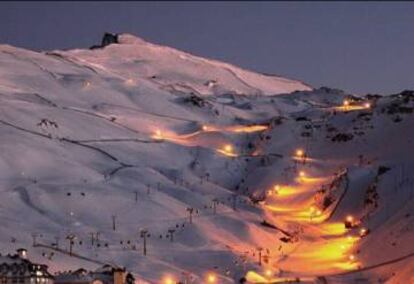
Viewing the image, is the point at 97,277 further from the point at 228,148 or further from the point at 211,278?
the point at 228,148

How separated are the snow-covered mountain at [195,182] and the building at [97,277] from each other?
3.70m

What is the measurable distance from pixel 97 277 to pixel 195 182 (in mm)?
33893

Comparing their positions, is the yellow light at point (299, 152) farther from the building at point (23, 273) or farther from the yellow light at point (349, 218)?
the building at point (23, 273)

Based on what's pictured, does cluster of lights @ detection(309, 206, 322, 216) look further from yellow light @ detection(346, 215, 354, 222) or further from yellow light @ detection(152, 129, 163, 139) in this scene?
yellow light @ detection(152, 129, 163, 139)

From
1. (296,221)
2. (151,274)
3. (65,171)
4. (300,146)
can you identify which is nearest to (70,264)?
(151,274)

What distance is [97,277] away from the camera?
4306 cm

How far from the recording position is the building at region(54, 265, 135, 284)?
4234cm

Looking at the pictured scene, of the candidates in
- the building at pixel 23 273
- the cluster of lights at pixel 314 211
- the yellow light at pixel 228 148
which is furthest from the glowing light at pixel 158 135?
the building at pixel 23 273

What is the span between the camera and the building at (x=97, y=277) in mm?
42344

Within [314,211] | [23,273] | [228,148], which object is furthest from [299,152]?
[23,273]

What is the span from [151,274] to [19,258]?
26.6 ft

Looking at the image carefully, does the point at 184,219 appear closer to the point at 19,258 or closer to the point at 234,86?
the point at 19,258

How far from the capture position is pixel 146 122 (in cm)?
10038

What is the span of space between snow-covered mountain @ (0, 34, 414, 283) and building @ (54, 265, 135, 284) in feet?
12.1
